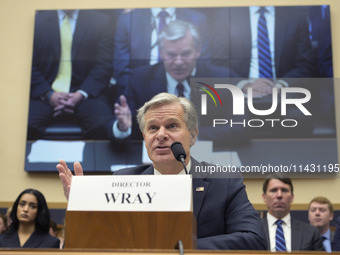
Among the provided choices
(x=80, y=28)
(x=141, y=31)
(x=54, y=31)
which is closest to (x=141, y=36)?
(x=141, y=31)

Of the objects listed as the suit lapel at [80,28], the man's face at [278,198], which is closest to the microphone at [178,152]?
the man's face at [278,198]

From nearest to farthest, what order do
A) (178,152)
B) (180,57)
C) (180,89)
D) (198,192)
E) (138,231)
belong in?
1. (138,231)
2. (178,152)
3. (198,192)
4. (180,89)
5. (180,57)

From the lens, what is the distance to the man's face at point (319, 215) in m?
4.66

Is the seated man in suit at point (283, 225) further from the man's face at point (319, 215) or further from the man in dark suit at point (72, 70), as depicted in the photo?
the man in dark suit at point (72, 70)

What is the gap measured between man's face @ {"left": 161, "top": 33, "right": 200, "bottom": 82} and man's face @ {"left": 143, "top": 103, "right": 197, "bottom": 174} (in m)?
4.14

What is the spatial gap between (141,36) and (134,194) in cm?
539

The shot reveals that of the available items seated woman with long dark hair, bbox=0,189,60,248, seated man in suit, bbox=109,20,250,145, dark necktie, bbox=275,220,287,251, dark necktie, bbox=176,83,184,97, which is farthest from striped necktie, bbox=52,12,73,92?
dark necktie, bbox=275,220,287,251

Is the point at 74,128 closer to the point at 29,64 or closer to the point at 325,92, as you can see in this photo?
the point at 29,64

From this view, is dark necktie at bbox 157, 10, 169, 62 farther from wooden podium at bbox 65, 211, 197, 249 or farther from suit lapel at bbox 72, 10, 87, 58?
wooden podium at bbox 65, 211, 197, 249

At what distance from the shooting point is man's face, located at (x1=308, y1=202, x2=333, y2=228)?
4664 mm

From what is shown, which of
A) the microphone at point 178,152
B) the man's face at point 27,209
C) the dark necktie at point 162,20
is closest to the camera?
the microphone at point 178,152

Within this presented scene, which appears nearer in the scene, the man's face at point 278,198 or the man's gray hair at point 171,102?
the man's gray hair at point 171,102

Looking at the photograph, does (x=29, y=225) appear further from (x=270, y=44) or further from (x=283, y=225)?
(x=270, y=44)

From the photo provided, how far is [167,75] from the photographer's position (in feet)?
22.4
